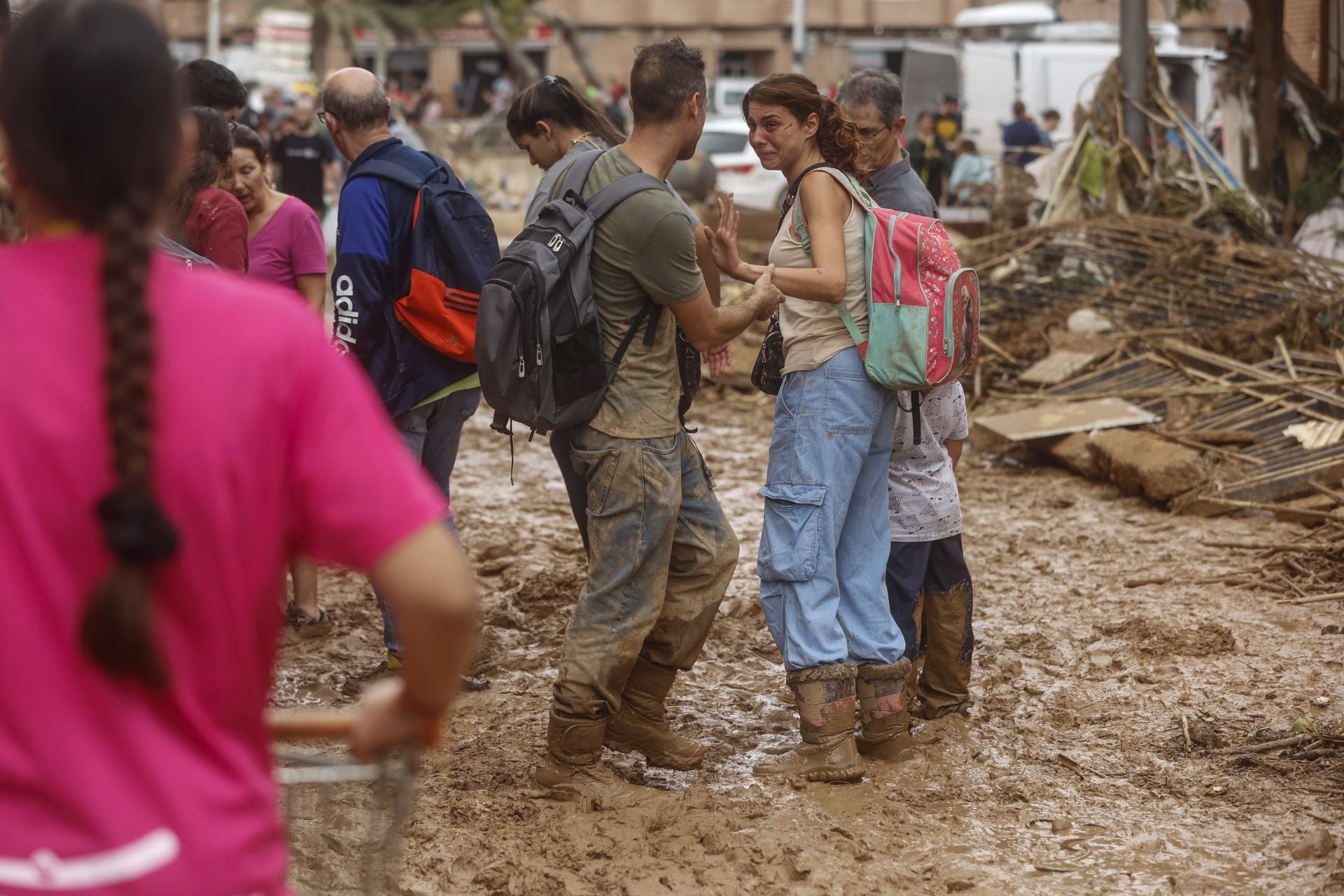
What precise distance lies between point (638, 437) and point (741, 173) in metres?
17.7

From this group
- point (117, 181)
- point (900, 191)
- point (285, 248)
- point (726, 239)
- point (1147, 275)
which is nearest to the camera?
point (117, 181)

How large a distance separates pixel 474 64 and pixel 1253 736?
156 ft

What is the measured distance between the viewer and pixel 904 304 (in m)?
4.32

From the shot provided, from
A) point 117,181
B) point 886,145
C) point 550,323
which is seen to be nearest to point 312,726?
point 117,181

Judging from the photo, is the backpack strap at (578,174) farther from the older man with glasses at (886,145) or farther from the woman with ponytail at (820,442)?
the older man with glasses at (886,145)

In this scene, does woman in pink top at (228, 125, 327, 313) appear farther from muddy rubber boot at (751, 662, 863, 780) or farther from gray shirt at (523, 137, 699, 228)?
muddy rubber boot at (751, 662, 863, 780)

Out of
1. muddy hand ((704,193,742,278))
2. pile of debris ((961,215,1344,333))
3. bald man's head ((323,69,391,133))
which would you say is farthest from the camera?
pile of debris ((961,215,1344,333))

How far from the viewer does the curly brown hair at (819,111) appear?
430cm

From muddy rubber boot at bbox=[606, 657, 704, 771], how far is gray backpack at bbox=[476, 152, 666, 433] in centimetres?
89

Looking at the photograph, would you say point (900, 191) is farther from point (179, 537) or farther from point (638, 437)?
point (179, 537)

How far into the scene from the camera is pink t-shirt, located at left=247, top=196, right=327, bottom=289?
5.25m

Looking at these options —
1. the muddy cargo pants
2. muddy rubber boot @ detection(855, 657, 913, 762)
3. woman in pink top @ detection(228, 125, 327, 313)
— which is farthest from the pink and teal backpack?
woman in pink top @ detection(228, 125, 327, 313)

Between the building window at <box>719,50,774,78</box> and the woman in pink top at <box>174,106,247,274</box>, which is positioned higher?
the building window at <box>719,50,774,78</box>

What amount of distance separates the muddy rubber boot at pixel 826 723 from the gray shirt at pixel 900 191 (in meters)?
1.59
